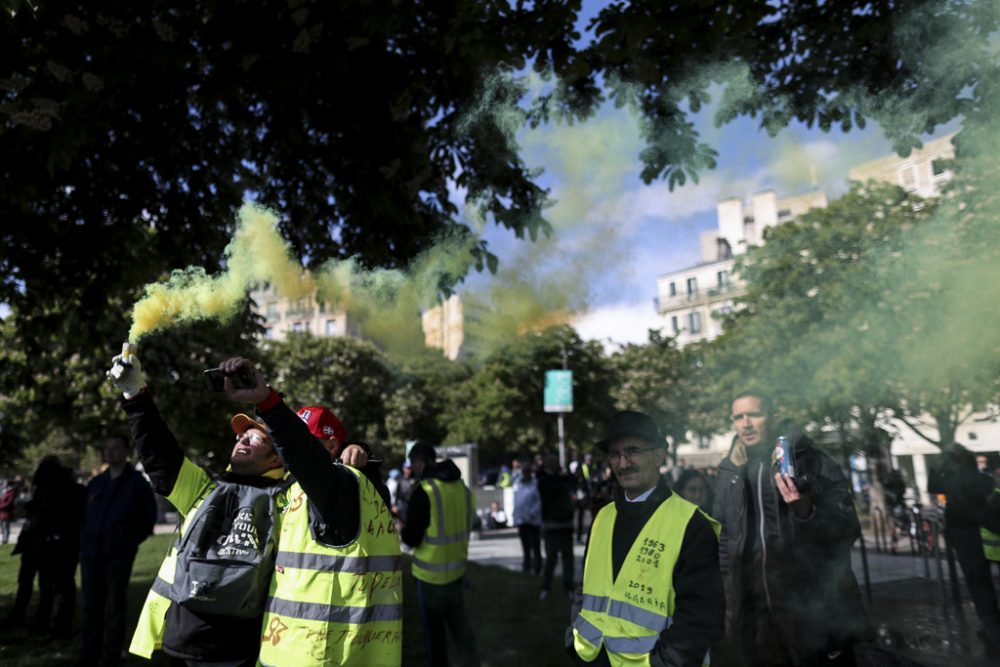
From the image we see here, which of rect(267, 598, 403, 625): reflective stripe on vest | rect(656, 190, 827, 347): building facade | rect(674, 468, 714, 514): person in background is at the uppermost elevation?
rect(656, 190, 827, 347): building facade

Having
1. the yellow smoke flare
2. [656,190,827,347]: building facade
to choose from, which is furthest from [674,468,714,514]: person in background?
the yellow smoke flare

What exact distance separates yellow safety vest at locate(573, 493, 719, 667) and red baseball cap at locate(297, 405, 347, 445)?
1.26 meters

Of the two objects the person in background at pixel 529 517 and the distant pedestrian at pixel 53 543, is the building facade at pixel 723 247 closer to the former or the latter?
the person in background at pixel 529 517

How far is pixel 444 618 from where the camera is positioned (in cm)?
512

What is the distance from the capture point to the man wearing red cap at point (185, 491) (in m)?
2.87

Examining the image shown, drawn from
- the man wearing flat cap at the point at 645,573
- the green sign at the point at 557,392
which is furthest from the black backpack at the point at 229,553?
the green sign at the point at 557,392

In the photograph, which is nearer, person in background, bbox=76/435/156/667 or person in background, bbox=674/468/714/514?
person in background, bbox=76/435/156/667

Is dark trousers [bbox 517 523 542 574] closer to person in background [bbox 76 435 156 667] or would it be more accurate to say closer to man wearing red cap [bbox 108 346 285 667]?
person in background [bbox 76 435 156 667]

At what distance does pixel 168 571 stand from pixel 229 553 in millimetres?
601

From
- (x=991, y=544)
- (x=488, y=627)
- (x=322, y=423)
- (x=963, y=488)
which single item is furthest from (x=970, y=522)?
(x=322, y=423)

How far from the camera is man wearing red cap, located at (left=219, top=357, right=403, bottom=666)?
2549 millimetres

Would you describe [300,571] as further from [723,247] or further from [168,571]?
[723,247]

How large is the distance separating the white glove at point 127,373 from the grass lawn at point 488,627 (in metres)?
3.43

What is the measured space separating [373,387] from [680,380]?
12835 mm
